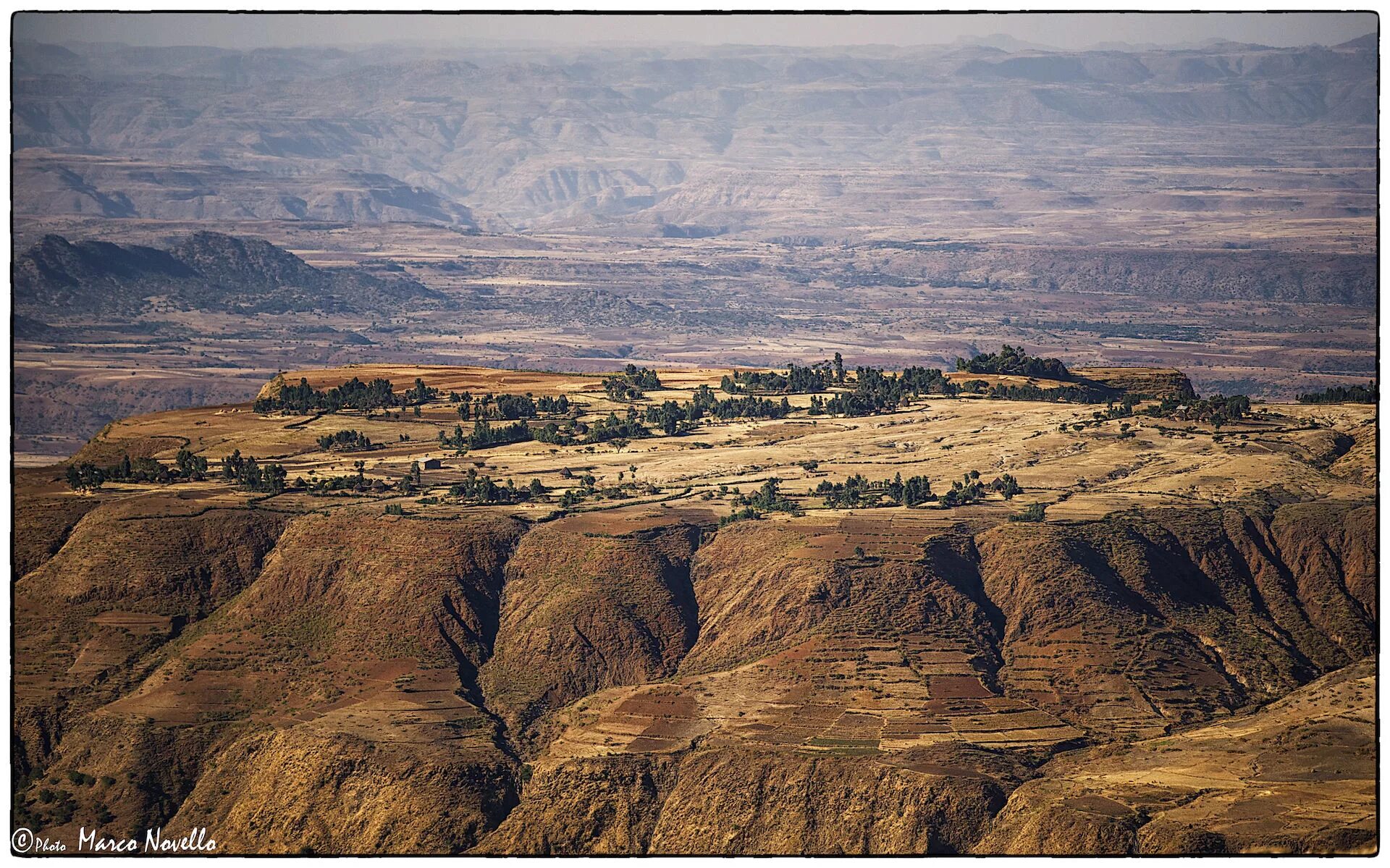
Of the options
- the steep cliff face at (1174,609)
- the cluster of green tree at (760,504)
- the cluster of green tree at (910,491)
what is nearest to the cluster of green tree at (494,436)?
the cluster of green tree at (760,504)

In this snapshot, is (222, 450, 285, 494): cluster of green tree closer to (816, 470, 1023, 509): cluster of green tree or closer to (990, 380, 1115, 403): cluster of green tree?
(816, 470, 1023, 509): cluster of green tree

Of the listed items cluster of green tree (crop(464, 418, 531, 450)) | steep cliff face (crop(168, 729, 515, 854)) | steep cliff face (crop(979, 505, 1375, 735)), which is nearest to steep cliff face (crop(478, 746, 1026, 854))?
steep cliff face (crop(168, 729, 515, 854))

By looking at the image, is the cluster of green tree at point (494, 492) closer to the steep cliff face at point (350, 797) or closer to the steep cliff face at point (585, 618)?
the steep cliff face at point (585, 618)

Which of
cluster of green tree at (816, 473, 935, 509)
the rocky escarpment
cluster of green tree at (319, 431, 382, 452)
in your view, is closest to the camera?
the rocky escarpment

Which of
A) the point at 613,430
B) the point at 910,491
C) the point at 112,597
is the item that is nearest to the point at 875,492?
the point at 910,491

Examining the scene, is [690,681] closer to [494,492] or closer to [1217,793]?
[494,492]

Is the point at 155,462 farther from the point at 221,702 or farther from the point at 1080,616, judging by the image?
the point at 1080,616

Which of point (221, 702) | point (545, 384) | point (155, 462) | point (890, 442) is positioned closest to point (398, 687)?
point (221, 702)

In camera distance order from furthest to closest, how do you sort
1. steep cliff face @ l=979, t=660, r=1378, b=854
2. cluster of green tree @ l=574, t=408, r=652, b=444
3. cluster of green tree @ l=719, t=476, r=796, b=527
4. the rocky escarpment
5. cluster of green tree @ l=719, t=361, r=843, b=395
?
1. cluster of green tree @ l=719, t=361, r=843, b=395
2. cluster of green tree @ l=574, t=408, r=652, b=444
3. cluster of green tree @ l=719, t=476, r=796, b=527
4. the rocky escarpment
5. steep cliff face @ l=979, t=660, r=1378, b=854
